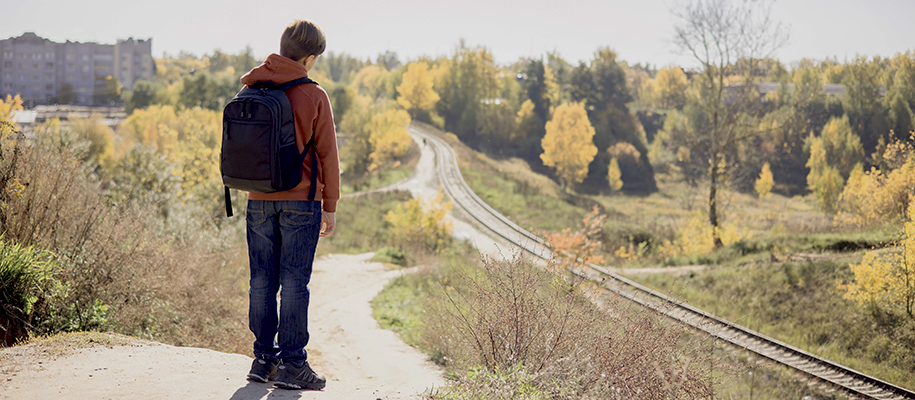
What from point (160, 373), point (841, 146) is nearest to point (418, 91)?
point (841, 146)

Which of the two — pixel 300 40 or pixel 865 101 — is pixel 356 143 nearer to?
pixel 865 101

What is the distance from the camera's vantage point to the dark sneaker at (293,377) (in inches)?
126

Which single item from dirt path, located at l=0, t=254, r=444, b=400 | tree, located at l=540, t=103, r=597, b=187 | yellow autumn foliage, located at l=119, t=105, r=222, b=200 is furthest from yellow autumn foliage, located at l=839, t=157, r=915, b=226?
tree, located at l=540, t=103, r=597, b=187

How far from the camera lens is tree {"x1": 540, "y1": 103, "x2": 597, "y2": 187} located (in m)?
48.3

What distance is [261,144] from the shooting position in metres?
2.90

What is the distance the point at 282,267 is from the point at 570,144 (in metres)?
47.0

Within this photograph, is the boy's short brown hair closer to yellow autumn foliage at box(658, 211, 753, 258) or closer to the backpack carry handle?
the backpack carry handle

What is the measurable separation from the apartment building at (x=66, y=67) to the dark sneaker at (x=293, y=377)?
58961mm

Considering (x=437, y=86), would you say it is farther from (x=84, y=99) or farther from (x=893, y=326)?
(x=893, y=326)

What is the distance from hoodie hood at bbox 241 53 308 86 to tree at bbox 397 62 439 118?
208ft

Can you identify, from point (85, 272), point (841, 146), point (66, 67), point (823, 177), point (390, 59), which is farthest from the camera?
point (390, 59)

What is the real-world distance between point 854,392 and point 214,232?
12654mm

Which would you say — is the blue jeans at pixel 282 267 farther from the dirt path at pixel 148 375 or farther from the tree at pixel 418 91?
the tree at pixel 418 91

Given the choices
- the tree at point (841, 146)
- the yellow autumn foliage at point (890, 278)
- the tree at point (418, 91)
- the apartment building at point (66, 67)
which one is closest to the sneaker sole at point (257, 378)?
the yellow autumn foliage at point (890, 278)
